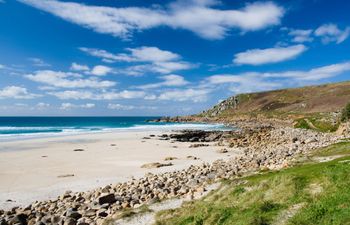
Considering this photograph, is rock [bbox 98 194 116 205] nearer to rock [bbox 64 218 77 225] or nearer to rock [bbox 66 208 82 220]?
rock [bbox 66 208 82 220]

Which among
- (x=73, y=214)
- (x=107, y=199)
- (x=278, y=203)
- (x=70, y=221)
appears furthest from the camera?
(x=107, y=199)

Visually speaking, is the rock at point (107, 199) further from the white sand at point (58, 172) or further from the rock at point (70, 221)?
the white sand at point (58, 172)

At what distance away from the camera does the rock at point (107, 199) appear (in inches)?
677

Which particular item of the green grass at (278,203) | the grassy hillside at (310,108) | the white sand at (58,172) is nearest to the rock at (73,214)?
the green grass at (278,203)

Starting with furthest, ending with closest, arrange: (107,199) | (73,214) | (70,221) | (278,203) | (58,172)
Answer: (58,172) < (107,199) < (73,214) < (70,221) < (278,203)

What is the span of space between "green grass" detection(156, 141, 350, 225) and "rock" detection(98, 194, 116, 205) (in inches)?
165

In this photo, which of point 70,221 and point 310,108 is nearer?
point 70,221

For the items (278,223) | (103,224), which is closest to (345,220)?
(278,223)

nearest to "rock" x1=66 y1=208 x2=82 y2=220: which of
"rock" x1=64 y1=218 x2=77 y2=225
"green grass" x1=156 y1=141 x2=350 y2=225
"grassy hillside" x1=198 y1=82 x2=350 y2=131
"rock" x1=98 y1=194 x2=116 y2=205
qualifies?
"rock" x1=64 y1=218 x2=77 y2=225

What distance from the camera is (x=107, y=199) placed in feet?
57.6

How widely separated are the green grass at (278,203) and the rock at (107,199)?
4194mm

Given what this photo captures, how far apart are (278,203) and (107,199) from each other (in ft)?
28.5

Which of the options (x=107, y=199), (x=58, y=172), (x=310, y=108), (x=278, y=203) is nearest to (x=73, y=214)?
(x=107, y=199)

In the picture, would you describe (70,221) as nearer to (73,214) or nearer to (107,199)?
(73,214)
